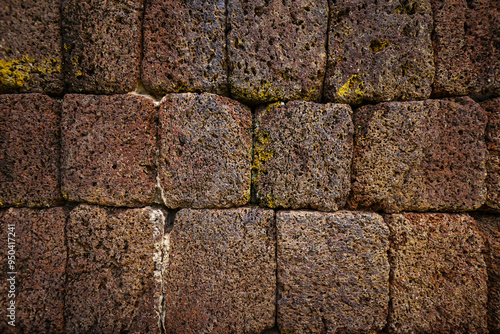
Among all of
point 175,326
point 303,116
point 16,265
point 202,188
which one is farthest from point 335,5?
point 16,265

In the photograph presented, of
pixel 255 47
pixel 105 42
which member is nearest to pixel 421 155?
pixel 255 47

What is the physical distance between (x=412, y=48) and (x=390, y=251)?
1.34 m

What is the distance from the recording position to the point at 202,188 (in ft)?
5.00

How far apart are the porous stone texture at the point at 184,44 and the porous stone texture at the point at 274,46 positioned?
0.10 m

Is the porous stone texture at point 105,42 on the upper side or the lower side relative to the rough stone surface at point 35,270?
upper

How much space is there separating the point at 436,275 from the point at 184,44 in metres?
2.23

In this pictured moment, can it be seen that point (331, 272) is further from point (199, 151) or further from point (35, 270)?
point (35, 270)

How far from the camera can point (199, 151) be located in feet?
4.97

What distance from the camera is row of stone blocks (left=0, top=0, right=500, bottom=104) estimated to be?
1.51 meters

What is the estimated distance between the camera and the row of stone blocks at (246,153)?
4.95ft

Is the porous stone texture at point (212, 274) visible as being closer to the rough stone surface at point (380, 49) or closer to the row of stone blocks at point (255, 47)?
the row of stone blocks at point (255, 47)

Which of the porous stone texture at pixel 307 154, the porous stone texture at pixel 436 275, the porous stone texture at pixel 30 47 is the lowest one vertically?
the porous stone texture at pixel 436 275

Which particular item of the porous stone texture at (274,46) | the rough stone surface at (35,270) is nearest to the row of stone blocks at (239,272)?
the rough stone surface at (35,270)


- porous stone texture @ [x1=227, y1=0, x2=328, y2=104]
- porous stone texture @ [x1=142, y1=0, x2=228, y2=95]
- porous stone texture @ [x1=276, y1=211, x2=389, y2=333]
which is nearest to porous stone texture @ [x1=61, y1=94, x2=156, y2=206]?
porous stone texture @ [x1=142, y1=0, x2=228, y2=95]
